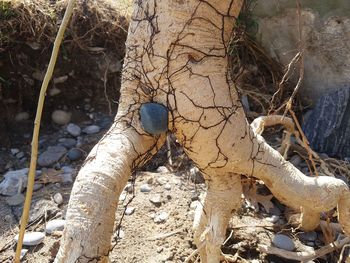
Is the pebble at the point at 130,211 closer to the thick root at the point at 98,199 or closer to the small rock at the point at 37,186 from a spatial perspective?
the small rock at the point at 37,186

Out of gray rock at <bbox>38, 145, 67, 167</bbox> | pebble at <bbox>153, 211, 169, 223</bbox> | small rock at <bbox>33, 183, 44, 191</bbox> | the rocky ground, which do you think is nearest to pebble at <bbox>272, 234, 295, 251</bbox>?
the rocky ground

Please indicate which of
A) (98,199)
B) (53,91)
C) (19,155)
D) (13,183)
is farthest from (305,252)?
(53,91)

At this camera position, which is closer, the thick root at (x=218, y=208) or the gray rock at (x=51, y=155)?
the thick root at (x=218, y=208)

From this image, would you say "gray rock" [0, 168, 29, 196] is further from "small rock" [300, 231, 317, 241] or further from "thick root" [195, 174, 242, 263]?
"small rock" [300, 231, 317, 241]

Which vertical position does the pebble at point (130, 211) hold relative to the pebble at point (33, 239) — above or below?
above

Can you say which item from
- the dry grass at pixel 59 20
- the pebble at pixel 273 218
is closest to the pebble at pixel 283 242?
the pebble at pixel 273 218

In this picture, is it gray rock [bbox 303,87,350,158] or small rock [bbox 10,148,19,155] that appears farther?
small rock [bbox 10,148,19,155]
